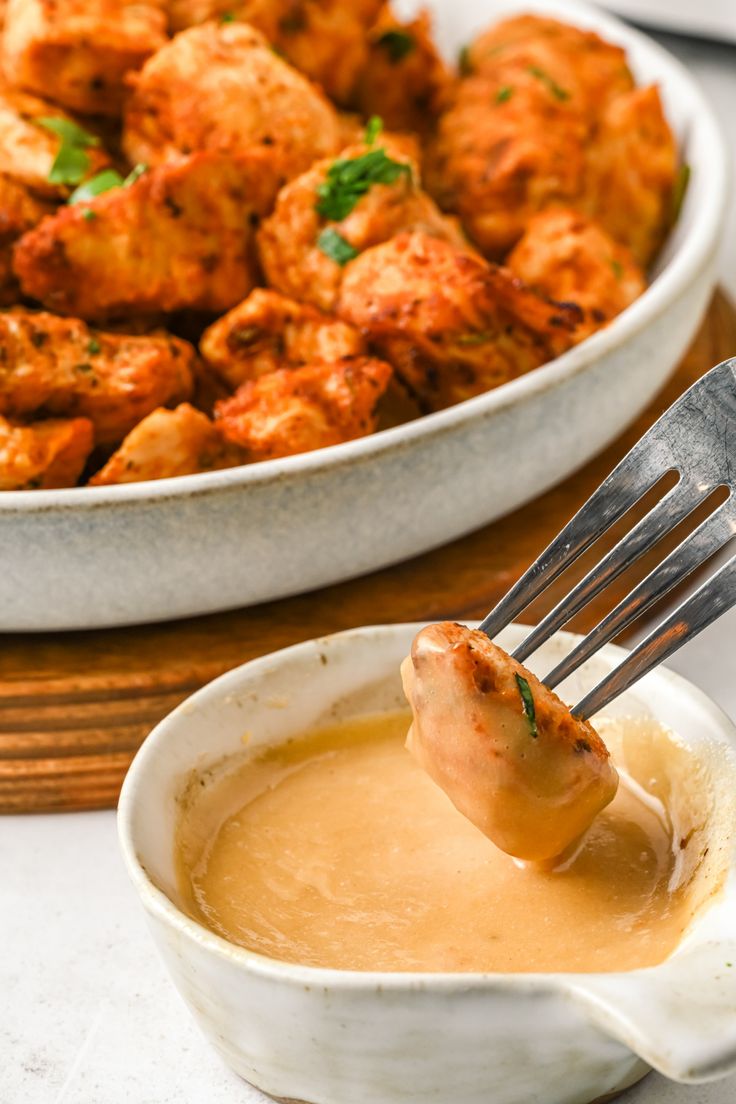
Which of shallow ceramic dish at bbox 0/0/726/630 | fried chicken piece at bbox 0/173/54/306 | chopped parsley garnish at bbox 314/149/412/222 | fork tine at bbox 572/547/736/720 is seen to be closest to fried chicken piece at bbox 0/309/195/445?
fried chicken piece at bbox 0/173/54/306

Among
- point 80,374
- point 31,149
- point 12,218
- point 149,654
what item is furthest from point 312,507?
point 31,149

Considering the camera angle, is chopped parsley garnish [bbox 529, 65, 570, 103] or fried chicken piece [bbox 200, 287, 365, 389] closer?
fried chicken piece [bbox 200, 287, 365, 389]

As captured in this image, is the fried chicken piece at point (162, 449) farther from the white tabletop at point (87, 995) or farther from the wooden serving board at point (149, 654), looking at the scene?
the white tabletop at point (87, 995)

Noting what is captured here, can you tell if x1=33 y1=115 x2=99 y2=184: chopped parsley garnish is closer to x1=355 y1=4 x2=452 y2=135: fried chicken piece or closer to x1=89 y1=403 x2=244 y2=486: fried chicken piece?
x1=89 y1=403 x2=244 y2=486: fried chicken piece

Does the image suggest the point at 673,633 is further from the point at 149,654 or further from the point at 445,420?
the point at 149,654

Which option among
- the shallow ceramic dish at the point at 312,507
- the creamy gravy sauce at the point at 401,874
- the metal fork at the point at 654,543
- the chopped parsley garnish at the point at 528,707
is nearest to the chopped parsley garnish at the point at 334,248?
the shallow ceramic dish at the point at 312,507

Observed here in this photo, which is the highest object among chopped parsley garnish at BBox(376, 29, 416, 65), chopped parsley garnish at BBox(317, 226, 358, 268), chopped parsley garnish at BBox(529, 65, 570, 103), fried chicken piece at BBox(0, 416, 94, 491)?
chopped parsley garnish at BBox(529, 65, 570, 103)
